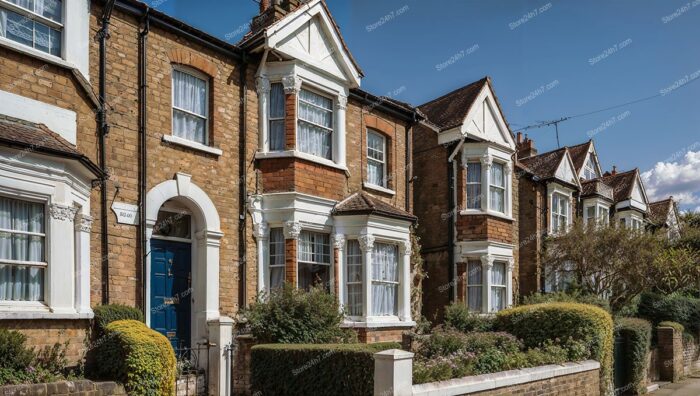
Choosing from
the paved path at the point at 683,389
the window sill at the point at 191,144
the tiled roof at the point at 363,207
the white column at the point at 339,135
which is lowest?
the paved path at the point at 683,389

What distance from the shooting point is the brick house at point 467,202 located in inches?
810

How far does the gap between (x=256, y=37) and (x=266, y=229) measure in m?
4.35

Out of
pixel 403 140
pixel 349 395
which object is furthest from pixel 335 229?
pixel 349 395

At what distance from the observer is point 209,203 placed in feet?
43.8

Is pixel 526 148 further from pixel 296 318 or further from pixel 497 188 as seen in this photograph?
pixel 296 318

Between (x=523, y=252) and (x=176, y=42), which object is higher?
(x=176, y=42)

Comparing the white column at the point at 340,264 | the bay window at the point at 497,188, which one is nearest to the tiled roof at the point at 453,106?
the bay window at the point at 497,188

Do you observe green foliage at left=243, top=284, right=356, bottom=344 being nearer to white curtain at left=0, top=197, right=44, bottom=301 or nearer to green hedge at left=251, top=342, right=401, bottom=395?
green hedge at left=251, top=342, right=401, bottom=395

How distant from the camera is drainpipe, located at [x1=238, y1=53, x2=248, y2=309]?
1387 cm

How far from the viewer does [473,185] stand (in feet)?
68.6

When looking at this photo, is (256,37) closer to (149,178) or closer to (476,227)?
(149,178)

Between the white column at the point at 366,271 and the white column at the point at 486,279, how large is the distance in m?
6.14

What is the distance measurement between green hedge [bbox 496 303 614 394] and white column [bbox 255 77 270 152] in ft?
23.4

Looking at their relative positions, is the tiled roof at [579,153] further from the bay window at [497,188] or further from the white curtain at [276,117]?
the white curtain at [276,117]
